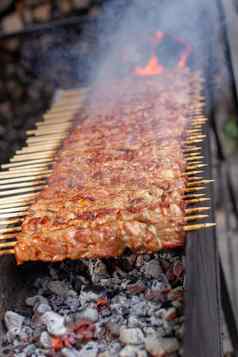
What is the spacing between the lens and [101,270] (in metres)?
3.33

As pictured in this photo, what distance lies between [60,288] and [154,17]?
210 inches

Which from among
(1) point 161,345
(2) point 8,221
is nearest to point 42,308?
(2) point 8,221

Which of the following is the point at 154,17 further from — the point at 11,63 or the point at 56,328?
the point at 56,328

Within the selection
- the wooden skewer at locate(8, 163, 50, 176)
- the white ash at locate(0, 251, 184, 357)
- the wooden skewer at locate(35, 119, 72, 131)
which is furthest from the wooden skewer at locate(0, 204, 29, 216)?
the wooden skewer at locate(35, 119, 72, 131)

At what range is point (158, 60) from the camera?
6.96 metres

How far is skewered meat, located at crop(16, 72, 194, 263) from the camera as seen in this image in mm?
3029

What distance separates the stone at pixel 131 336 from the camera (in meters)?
2.71

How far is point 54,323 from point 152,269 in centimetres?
68

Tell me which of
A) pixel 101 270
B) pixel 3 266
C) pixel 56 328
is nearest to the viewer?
pixel 56 328

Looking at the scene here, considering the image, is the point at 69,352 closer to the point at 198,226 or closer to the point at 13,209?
the point at 198,226

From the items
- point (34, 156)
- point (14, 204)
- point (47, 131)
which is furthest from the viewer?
point (47, 131)

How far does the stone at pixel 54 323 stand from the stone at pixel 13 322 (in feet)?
0.46

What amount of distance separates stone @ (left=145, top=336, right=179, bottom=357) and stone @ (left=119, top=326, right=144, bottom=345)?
5 cm

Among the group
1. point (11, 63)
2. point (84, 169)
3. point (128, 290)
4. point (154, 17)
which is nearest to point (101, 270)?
point (128, 290)
